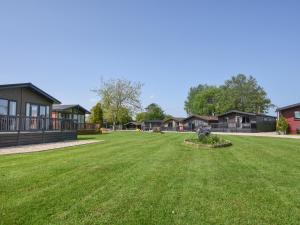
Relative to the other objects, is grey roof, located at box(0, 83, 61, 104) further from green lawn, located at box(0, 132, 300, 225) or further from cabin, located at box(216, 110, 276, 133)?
cabin, located at box(216, 110, 276, 133)

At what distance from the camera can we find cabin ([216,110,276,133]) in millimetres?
45125

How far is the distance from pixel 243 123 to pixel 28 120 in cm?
3791

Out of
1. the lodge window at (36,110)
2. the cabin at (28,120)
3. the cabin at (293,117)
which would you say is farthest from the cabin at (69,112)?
the cabin at (293,117)

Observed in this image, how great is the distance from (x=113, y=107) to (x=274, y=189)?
46.8m

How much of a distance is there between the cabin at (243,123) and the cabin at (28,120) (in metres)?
32.9

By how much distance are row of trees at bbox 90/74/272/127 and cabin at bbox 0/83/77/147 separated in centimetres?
2492

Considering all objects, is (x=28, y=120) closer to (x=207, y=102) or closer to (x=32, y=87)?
(x=32, y=87)

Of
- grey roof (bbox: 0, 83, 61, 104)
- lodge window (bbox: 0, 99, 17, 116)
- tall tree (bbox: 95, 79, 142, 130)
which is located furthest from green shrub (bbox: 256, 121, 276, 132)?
lodge window (bbox: 0, 99, 17, 116)

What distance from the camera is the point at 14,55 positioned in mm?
19859

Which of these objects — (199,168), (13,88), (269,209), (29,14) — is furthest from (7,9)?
(269,209)

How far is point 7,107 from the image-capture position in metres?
17.1

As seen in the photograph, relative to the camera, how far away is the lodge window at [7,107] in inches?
656

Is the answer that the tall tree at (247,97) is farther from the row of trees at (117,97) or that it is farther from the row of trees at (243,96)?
the row of trees at (117,97)

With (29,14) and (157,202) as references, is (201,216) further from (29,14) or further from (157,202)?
(29,14)
